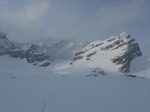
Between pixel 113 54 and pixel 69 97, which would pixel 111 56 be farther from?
pixel 69 97

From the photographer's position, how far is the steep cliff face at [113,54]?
126062 millimetres

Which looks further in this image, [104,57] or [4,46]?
[4,46]

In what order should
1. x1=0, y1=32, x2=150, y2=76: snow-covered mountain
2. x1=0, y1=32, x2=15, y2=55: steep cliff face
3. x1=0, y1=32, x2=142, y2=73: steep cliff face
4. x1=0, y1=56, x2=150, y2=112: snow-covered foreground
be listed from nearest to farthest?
x1=0, y1=56, x2=150, y2=112: snow-covered foreground → x1=0, y1=32, x2=150, y2=76: snow-covered mountain → x1=0, y1=32, x2=142, y2=73: steep cliff face → x1=0, y1=32, x2=15, y2=55: steep cliff face

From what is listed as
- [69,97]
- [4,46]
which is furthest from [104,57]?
[69,97]

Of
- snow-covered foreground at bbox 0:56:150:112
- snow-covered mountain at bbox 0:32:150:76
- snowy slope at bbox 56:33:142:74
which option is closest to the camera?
snow-covered foreground at bbox 0:56:150:112

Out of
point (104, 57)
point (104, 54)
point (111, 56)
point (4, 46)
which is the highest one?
point (4, 46)

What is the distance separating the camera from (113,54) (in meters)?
138

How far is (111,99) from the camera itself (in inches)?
1220

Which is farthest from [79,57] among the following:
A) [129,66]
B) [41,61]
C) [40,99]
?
[40,99]

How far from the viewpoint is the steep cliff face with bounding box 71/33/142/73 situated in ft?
414

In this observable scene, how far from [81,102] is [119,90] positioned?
25.5 feet

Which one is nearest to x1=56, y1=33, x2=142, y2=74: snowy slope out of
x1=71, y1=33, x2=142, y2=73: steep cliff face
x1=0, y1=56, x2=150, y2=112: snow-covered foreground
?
x1=71, y1=33, x2=142, y2=73: steep cliff face

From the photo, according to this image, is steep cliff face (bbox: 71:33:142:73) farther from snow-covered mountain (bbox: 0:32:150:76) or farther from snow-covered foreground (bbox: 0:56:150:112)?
snow-covered foreground (bbox: 0:56:150:112)

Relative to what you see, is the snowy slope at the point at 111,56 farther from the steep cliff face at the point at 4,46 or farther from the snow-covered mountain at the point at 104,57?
the steep cliff face at the point at 4,46
